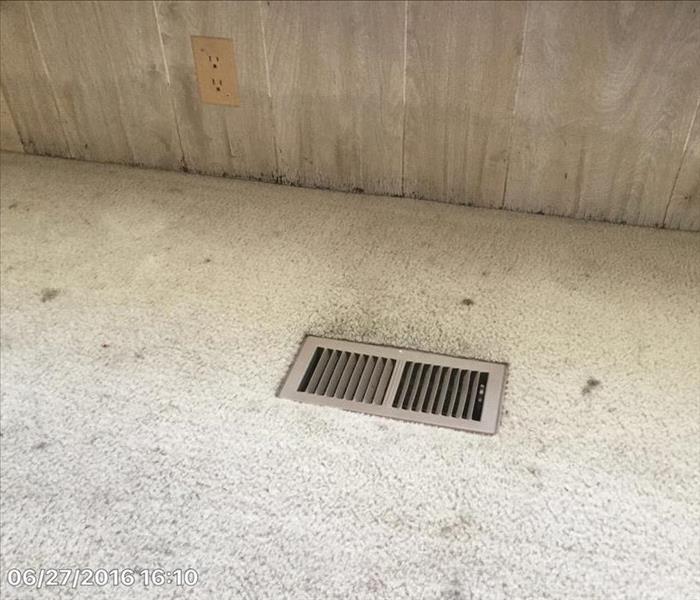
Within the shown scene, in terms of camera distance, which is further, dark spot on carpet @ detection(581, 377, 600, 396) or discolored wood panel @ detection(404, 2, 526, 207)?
discolored wood panel @ detection(404, 2, 526, 207)

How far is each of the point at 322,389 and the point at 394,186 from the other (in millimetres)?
582

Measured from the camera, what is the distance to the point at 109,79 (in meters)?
1.52

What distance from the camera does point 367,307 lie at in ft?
4.07

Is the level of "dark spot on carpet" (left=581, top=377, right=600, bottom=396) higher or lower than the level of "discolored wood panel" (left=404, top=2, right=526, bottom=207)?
lower

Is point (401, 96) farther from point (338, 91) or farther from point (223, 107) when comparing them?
point (223, 107)

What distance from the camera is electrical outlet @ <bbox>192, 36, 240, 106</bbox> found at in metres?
1.41

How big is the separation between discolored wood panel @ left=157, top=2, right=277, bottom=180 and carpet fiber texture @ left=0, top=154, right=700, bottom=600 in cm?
8

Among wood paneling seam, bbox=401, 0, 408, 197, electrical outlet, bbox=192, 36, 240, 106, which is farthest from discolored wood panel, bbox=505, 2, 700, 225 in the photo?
electrical outlet, bbox=192, 36, 240, 106
